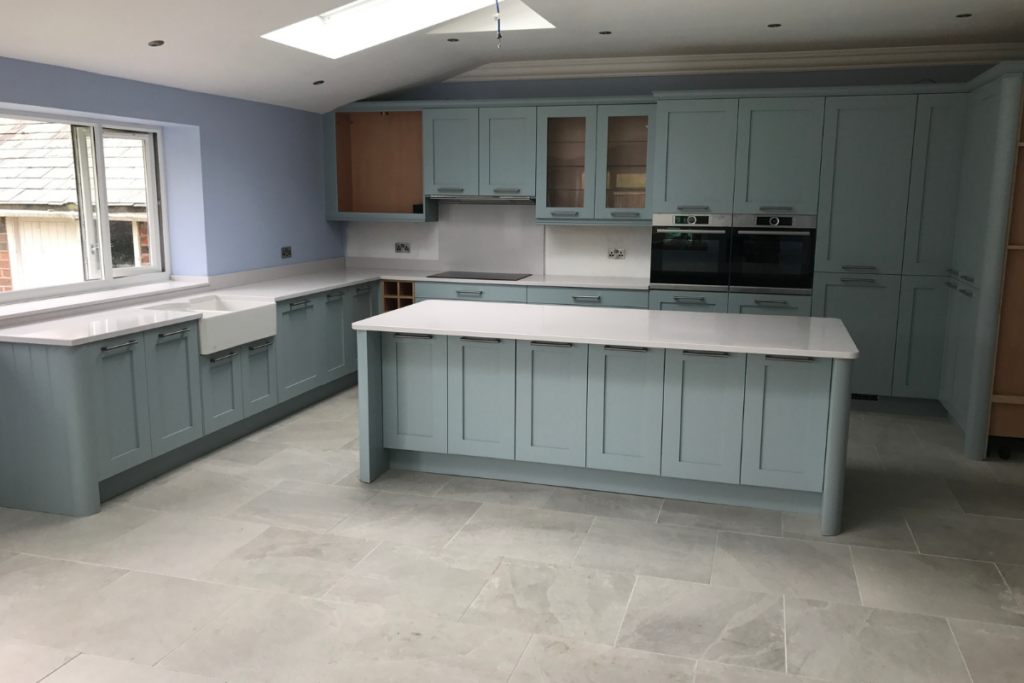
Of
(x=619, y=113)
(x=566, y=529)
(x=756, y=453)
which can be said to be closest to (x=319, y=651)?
(x=566, y=529)

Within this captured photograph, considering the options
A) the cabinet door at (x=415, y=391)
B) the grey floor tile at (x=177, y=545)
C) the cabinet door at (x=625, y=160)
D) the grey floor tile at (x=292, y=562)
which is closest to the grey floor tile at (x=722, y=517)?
the cabinet door at (x=415, y=391)

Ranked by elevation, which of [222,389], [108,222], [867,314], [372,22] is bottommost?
[222,389]

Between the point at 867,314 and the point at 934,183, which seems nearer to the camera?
the point at 934,183

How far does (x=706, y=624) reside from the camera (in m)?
2.67

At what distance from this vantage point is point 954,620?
Answer: 8.87ft

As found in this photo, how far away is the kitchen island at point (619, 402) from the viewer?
3.43 metres

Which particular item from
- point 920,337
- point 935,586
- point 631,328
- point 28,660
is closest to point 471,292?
point 631,328

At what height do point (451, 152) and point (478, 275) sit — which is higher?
point (451, 152)

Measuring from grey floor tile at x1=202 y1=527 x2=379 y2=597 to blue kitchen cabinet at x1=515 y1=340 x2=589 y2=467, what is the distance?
0.96m

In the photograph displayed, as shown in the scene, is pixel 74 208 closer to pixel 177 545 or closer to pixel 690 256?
pixel 177 545

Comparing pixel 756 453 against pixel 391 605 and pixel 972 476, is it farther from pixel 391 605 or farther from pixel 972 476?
pixel 391 605

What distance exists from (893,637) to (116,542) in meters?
3.00

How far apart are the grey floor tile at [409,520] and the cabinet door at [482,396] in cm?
34

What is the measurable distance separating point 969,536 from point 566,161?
3649 millimetres
